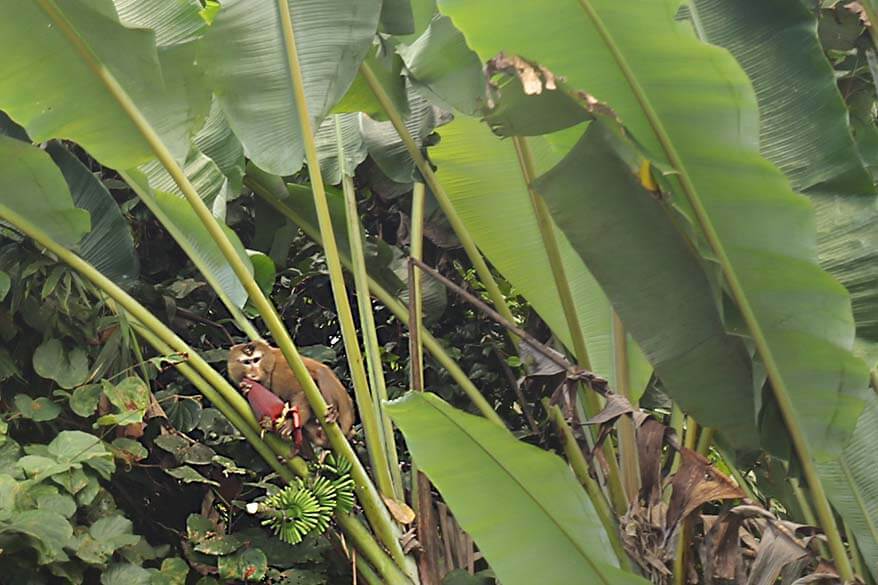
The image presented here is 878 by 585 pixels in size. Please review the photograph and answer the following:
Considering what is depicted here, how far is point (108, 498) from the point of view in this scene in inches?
73.2

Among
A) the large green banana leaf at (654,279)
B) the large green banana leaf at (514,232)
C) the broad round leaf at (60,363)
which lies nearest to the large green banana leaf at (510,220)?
the large green banana leaf at (514,232)

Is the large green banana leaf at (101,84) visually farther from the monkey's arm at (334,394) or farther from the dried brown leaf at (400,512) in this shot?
the dried brown leaf at (400,512)

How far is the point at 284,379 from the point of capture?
5.97 ft

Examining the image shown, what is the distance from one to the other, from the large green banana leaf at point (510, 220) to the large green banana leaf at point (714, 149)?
60cm

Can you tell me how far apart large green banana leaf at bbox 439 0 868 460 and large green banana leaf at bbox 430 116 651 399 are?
602 millimetres

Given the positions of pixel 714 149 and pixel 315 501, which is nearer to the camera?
pixel 714 149

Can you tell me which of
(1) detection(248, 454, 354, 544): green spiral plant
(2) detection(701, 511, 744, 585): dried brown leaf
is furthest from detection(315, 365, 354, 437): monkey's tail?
(2) detection(701, 511, 744, 585): dried brown leaf

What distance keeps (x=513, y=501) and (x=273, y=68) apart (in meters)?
0.93

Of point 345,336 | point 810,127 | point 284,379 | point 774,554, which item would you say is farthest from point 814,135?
point 284,379

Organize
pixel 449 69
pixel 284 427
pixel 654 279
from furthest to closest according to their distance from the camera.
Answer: pixel 284 427, pixel 449 69, pixel 654 279

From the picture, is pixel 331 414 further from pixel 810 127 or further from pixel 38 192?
pixel 810 127

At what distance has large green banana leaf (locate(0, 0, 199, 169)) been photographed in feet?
5.36

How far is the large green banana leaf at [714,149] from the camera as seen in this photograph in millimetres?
1289

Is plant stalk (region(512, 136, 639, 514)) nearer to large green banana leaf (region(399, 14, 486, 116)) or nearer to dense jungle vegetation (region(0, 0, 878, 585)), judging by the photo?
dense jungle vegetation (region(0, 0, 878, 585))
